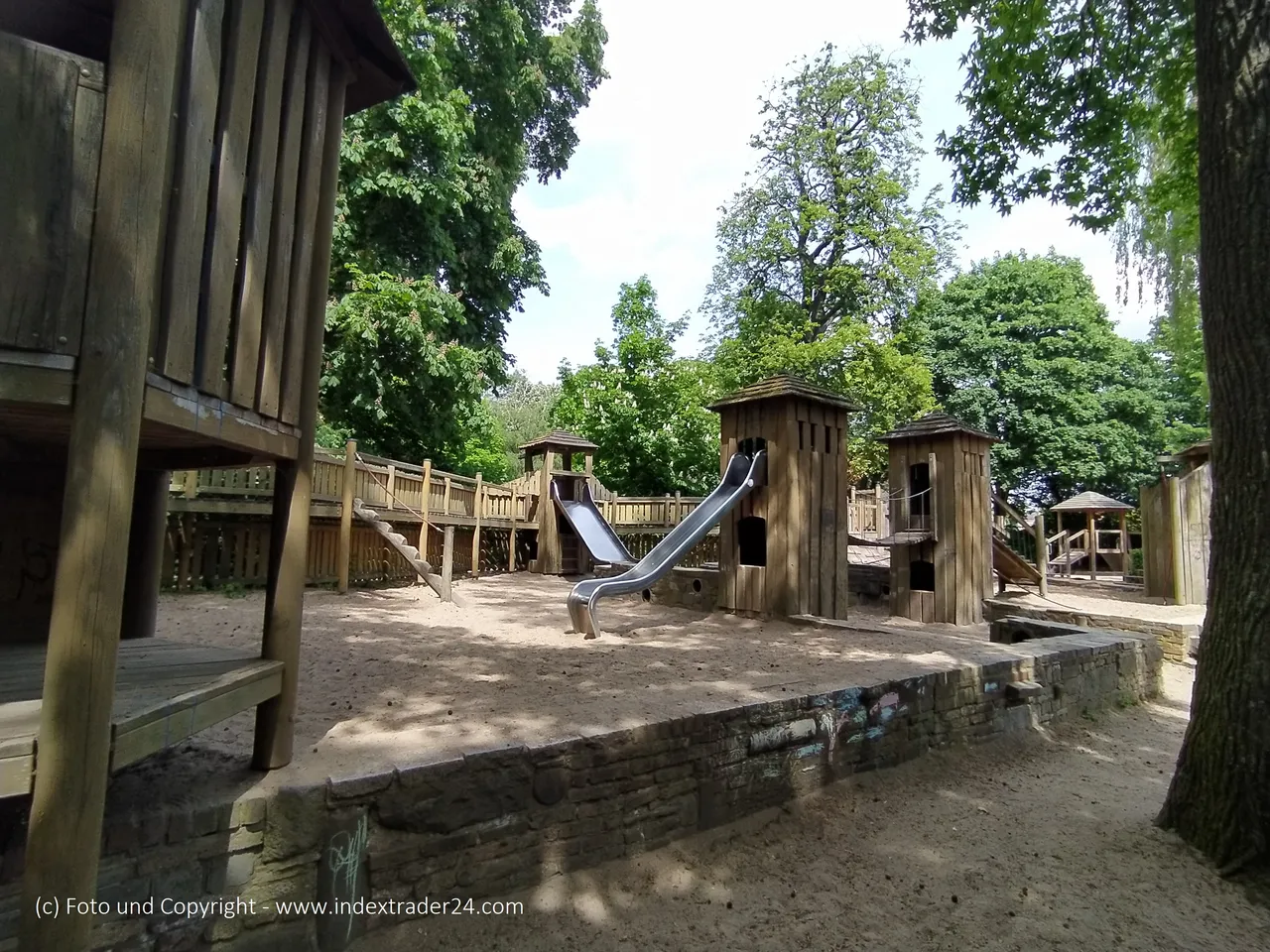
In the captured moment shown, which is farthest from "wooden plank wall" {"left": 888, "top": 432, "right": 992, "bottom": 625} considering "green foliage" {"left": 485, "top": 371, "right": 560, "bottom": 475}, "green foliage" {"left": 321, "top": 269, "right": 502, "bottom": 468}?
"green foliage" {"left": 485, "top": 371, "right": 560, "bottom": 475}

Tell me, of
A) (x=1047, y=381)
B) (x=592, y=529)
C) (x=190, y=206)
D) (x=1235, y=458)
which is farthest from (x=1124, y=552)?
(x=190, y=206)

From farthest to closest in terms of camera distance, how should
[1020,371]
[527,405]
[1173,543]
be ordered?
[527,405]
[1020,371]
[1173,543]

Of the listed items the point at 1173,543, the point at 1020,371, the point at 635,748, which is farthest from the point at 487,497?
the point at 1020,371

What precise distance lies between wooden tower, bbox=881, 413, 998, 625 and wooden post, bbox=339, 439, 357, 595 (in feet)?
29.8

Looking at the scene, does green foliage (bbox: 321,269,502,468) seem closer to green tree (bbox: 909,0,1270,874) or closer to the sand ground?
the sand ground

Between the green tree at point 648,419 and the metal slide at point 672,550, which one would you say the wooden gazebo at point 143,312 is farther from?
the green tree at point 648,419

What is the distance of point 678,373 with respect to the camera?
2434 centimetres

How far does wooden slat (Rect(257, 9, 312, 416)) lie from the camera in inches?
122

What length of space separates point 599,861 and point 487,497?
41.4 feet

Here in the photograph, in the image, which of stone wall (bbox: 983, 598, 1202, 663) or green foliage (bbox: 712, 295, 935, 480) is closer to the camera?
stone wall (bbox: 983, 598, 1202, 663)

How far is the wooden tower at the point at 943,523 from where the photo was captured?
11.6 metres

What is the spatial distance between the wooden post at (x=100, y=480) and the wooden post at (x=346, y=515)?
9.23m

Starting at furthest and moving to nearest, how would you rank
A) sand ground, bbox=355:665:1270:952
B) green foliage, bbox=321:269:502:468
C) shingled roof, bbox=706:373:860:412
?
green foliage, bbox=321:269:502:468, shingled roof, bbox=706:373:860:412, sand ground, bbox=355:665:1270:952

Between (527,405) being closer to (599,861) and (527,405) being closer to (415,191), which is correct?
(415,191)
